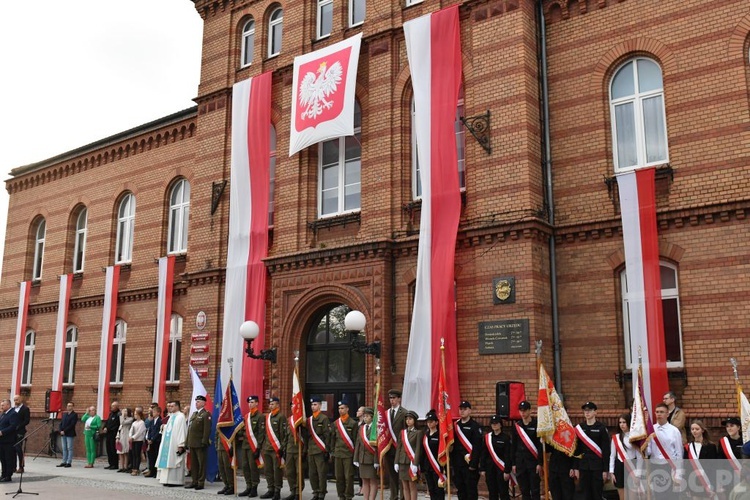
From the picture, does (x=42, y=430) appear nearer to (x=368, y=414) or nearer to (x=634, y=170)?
(x=368, y=414)

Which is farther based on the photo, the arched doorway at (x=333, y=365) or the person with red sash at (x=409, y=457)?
the arched doorway at (x=333, y=365)

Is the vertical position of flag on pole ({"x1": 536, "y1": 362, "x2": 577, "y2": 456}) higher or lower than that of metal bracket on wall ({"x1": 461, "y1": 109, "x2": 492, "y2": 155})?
lower

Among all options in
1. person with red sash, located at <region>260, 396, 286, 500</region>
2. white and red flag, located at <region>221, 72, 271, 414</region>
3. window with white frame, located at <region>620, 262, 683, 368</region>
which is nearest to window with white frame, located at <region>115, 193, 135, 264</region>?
white and red flag, located at <region>221, 72, 271, 414</region>

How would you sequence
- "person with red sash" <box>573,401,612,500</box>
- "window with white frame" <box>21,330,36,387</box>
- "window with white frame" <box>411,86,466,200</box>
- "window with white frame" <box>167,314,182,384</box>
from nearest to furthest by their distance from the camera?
"person with red sash" <box>573,401,612,500</box> < "window with white frame" <box>411,86,466,200</box> < "window with white frame" <box>167,314,182,384</box> < "window with white frame" <box>21,330,36,387</box>

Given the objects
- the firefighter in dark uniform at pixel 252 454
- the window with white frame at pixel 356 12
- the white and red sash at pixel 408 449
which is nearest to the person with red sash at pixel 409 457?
the white and red sash at pixel 408 449

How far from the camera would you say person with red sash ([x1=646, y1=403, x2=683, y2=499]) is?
10040mm

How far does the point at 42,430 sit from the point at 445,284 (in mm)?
15971

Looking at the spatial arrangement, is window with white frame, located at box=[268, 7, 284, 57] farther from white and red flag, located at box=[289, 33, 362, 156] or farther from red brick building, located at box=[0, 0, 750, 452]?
white and red flag, located at box=[289, 33, 362, 156]

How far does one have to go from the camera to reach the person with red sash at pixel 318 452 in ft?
43.9

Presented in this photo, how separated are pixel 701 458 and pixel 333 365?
852cm

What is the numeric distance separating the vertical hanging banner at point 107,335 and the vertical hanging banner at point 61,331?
1.57m

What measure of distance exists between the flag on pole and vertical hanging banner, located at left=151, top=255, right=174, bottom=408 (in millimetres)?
11755

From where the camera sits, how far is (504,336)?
542 inches

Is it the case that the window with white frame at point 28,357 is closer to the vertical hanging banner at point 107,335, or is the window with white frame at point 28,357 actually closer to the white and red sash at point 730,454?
the vertical hanging banner at point 107,335
